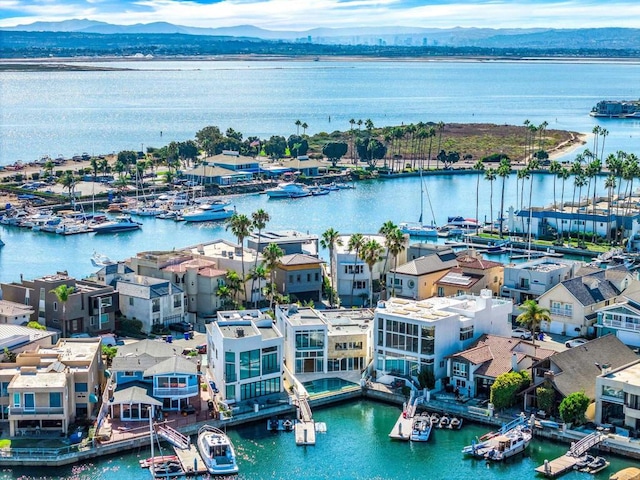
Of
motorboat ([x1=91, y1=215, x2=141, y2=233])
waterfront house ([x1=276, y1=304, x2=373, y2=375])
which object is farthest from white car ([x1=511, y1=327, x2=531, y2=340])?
motorboat ([x1=91, y1=215, x2=141, y2=233])

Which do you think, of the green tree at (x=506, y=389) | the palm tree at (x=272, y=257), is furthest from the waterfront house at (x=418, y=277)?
the green tree at (x=506, y=389)

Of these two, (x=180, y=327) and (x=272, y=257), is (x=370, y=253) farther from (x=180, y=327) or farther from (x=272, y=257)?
(x=180, y=327)

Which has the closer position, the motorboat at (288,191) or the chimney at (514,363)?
the chimney at (514,363)

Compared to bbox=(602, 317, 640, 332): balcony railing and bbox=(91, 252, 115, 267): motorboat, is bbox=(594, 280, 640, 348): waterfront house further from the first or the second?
bbox=(91, 252, 115, 267): motorboat

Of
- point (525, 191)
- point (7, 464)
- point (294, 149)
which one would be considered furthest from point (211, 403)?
point (294, 149)

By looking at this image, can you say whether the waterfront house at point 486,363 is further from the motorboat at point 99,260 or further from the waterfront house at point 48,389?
the motorboat at point 99,260

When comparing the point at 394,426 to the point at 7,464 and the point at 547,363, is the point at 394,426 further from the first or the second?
the point at 7,464
